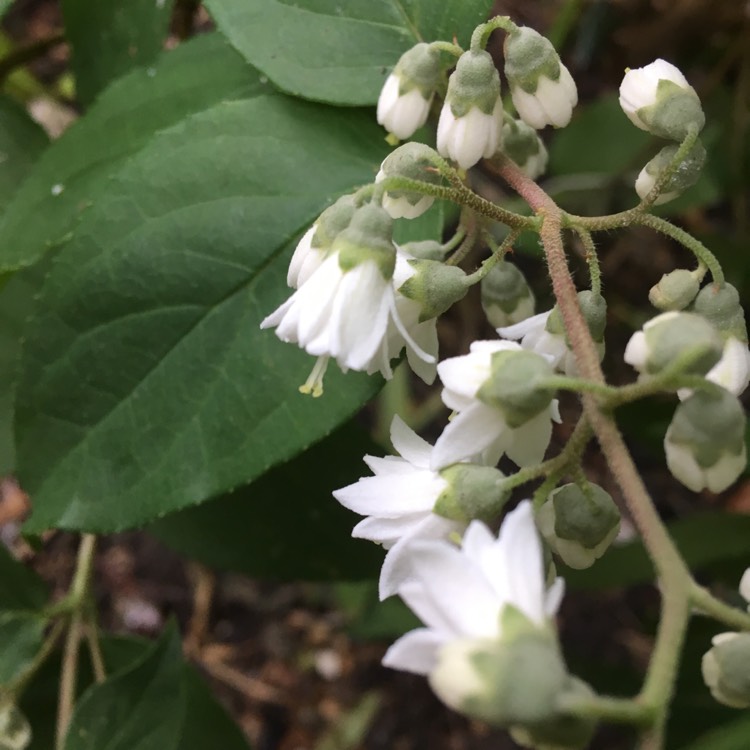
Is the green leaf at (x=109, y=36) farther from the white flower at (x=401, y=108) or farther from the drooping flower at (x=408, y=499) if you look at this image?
the drooping flower at (x=408, y=499)

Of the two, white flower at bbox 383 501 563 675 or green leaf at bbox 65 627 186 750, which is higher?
white flower at bbox 383 501 563 675

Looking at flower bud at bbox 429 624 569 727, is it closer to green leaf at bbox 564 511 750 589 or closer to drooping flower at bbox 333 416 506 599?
drooping flower at bbox 333 416 506 599

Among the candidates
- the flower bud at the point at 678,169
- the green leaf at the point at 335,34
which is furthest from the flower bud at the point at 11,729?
the flower bud at the point at 678,169

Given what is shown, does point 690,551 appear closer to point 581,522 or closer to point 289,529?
point 289,529

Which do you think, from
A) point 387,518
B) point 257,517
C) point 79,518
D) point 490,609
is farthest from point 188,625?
point 490,609

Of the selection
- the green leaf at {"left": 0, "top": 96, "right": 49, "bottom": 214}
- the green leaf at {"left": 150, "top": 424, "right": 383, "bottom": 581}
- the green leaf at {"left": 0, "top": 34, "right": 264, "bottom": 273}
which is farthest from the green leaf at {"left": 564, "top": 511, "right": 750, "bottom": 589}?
the green leaf at {"left": 0, "top": 96, "right": 49, "bottom": 214}

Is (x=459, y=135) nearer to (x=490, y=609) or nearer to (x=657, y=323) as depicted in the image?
(x=657, y=323)

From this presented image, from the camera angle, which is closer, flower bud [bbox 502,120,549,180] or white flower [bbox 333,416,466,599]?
white flower [bbox 333,416,466,599]
